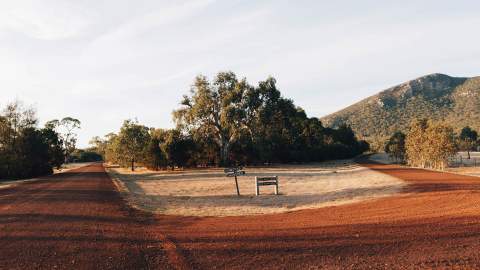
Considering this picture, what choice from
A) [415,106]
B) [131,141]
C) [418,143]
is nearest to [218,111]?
[131,141]

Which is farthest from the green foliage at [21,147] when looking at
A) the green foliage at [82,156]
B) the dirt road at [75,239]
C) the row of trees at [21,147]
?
the green foliage at [82,156]

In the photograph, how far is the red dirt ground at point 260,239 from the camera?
655cm

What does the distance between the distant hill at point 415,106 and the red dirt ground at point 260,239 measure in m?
112

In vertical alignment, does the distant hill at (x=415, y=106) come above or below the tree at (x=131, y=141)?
above

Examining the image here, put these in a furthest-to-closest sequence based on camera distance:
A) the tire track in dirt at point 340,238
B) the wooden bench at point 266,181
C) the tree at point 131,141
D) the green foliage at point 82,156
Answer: the green foliage at point 82,156, the tree at point 131,141, the wooden bench at point 266,181, the tire track in dirt at point 340,238

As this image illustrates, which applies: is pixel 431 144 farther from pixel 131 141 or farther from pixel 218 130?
pixel 131 141

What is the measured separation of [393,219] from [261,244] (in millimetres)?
4301

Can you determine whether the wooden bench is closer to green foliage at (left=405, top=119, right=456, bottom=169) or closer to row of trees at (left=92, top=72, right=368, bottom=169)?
green foliage at (left=405, top=119, right=456, bottom=169)

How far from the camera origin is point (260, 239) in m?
8.23

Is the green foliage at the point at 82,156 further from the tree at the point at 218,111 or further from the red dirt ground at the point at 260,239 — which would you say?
the red dirt ground at the point at 260,239

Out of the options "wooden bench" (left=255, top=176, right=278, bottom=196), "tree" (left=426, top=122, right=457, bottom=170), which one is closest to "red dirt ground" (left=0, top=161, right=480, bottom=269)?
"wooden bench" (left=255, top=176, right=278, bottom=196)

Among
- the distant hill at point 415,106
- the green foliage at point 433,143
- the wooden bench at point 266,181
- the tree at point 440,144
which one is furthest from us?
the distant hill at point 415,106

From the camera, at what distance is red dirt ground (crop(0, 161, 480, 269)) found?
6547 millimetres

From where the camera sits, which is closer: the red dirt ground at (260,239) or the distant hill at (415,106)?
the red dirt ground at (260,239)
